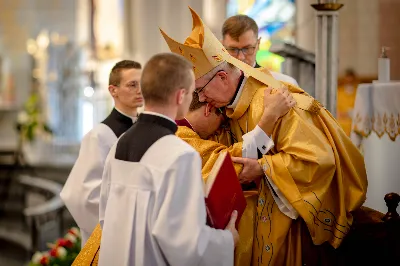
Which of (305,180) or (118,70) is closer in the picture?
(305,180)

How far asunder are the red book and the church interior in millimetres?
619

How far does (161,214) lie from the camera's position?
280cm

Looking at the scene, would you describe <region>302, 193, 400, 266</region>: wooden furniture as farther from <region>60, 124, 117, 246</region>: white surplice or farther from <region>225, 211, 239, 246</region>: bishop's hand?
<region>60, 124, 117, 246</region>: white surplice

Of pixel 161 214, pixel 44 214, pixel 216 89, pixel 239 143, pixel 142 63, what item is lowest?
pixel 44 214

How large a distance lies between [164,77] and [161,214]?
53 centimetres

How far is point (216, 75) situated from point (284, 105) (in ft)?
1.21

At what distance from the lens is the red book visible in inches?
119

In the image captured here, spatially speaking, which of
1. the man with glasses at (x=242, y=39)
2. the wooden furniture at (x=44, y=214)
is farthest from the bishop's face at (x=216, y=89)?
the wooden furniture at (x=44, y=214)

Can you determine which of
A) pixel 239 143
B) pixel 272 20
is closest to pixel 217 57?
pixel 239 143

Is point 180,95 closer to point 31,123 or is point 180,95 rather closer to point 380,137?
point 380,137

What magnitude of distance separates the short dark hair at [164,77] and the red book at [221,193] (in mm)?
375

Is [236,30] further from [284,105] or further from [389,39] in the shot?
[389,39]

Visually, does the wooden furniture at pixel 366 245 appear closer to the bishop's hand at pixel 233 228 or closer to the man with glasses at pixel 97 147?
the bishop's hand at pixel 233 228

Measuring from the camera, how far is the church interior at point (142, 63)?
4625 mm
